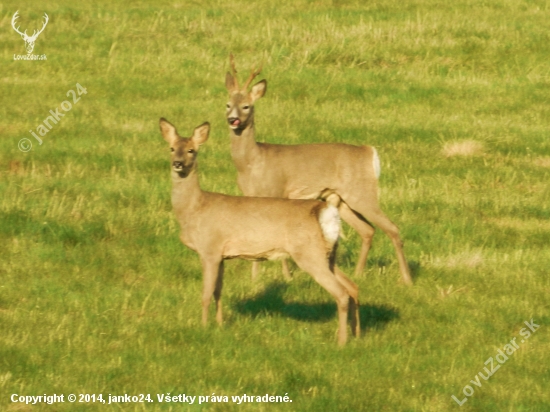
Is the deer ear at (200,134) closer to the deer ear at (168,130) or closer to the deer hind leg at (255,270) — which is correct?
the deer ear at (168,130)

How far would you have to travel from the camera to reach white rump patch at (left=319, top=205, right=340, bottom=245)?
7.72m

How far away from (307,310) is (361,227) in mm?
1853

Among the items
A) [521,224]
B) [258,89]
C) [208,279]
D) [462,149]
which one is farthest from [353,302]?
[462,149]

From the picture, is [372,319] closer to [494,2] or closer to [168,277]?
[168,277]

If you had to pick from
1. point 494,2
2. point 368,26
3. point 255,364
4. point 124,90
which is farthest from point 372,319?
point 494,2

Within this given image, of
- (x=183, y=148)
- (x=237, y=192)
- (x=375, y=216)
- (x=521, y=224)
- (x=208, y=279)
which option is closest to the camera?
(x=208, y=279)

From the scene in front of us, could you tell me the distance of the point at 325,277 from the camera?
25.0 feet

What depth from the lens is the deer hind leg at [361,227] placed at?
10125mm

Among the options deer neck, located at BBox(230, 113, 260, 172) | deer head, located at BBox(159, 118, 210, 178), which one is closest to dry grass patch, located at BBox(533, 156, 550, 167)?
deer neck, located at BBox(230, 113, 260, 172)

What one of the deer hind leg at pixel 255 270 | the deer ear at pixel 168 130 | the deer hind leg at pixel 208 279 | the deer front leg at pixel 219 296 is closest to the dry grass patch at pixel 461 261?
the deer hind leg at pixel 255 270

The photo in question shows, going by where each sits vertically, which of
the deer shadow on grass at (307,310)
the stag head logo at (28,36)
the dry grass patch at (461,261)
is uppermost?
the stag head logo at (28,36)

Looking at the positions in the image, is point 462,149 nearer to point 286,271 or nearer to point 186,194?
point 286,271

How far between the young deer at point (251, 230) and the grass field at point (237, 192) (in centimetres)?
38

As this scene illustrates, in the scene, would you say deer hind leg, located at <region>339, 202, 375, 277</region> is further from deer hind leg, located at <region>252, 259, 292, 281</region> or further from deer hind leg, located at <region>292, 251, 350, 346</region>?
deer hind leg, located at <region>292, 251, 350, 346</region>
